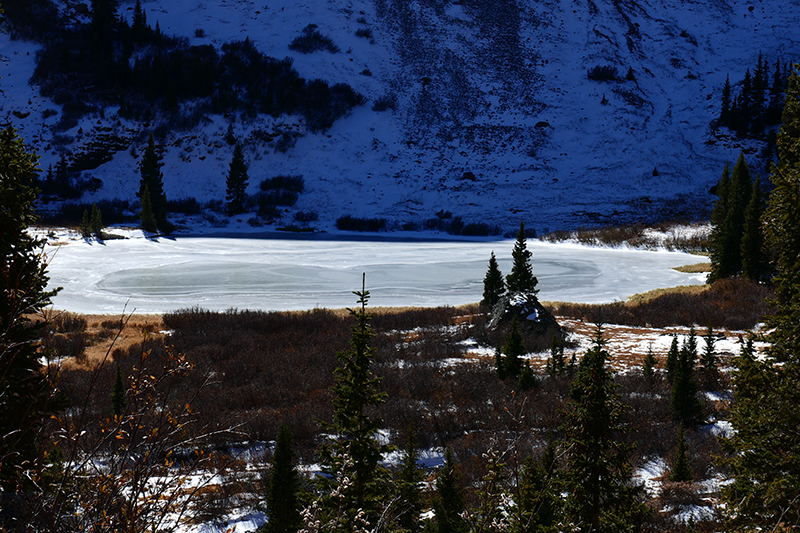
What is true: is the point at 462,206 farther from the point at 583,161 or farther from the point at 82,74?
the point at 82,74

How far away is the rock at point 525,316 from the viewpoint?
18250mm

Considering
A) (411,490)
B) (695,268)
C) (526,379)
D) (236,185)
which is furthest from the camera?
(236,185)

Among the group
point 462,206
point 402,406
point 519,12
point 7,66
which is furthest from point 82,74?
point 402,406

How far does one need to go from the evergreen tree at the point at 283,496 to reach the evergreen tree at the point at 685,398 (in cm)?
825

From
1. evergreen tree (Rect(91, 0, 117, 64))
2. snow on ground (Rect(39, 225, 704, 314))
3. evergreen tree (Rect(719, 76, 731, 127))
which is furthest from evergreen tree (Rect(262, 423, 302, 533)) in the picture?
evergreen tree (Rect(719, 76, 731, 127))

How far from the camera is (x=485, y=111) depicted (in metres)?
75.4

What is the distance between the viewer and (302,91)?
71.6 m

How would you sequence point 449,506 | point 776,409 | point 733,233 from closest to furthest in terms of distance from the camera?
1. point 776,409
2. point 449,506
3. point 733,233

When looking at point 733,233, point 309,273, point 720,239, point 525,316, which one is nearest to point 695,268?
point 720,239

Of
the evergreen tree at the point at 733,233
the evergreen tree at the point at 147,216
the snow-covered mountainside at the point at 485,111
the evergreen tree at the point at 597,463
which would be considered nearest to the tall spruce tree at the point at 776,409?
the evergreen tree at the point at 597,463

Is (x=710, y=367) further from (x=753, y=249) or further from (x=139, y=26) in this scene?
(x=139, y=26)

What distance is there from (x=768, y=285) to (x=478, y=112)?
57.0 m

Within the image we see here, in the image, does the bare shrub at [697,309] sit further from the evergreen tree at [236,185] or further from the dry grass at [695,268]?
the evergreen tree at [236,185]

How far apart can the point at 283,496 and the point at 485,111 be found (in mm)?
75747
